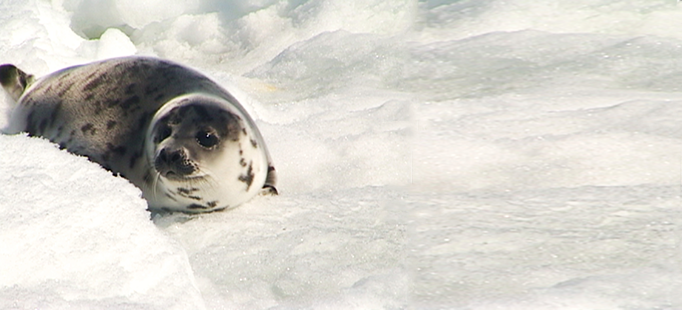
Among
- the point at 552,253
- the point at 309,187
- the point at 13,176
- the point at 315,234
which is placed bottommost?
the point at 309,187

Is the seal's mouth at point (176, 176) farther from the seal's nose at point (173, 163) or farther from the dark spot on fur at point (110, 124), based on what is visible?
the dark spot on fur at point (110, 124)

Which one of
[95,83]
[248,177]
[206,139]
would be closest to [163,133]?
[206,139]

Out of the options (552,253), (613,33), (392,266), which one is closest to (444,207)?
(392,266)

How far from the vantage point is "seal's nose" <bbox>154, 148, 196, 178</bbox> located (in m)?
2.99

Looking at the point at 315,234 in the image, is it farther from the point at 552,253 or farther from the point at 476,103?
the point at 476,103

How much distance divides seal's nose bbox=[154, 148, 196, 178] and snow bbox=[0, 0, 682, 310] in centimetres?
17

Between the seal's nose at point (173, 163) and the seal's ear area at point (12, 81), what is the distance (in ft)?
4.28

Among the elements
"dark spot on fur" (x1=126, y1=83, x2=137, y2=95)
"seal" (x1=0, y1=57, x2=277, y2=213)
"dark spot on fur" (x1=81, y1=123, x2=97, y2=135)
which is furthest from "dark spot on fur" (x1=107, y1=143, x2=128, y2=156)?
"dark spot on fur" (x1=126, y1=83, x2=137, y2=95)

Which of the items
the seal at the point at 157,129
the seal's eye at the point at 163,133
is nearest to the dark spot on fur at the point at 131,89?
the seal at the point at 157,129

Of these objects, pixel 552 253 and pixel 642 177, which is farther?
pixel 642 177

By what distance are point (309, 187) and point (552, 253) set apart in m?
1.39

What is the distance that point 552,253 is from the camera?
83.4 inches

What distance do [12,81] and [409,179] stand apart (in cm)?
199

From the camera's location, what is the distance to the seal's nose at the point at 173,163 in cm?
299
